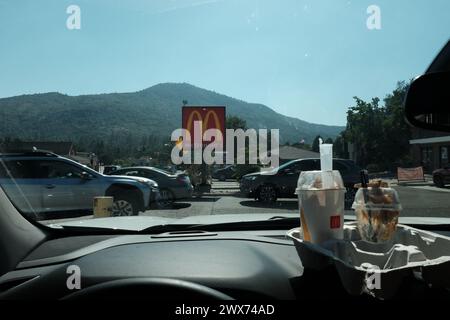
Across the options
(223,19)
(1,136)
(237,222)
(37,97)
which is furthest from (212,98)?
(1,136)

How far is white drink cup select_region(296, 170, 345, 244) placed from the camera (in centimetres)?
176

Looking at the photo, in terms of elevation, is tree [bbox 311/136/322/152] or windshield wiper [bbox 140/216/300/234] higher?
tree [bbox 311/136/322/152]

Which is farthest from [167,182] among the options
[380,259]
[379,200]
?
[380,259]

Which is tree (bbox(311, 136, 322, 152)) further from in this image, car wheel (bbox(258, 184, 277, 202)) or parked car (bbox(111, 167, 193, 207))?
car wheel (bbox(258, 184, 277, 202))

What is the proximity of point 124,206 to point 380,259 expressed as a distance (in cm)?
288

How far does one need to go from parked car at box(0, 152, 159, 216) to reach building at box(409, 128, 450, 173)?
2.36 meters

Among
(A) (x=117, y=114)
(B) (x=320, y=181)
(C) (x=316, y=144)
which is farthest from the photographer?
(A) (x=117, y=114)

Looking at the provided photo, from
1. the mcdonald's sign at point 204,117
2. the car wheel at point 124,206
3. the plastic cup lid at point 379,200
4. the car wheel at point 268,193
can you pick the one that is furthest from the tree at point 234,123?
the plastic cup lid at point 379,200

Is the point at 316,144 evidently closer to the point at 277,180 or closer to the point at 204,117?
the point at 204,117

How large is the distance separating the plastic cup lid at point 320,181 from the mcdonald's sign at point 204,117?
1.59 metres

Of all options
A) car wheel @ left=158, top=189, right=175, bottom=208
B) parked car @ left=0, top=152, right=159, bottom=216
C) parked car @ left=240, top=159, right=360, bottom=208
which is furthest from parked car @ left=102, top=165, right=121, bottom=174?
parked car @ left=240, top=159, right=360, bottom=208

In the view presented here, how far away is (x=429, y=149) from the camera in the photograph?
3.17m

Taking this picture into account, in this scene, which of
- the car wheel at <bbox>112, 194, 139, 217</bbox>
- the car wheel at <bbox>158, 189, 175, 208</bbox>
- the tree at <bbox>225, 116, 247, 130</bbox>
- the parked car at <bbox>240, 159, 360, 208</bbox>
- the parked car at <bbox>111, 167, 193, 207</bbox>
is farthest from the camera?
the car wheel at <bbox>158, 189, 175, 208</bbox>
